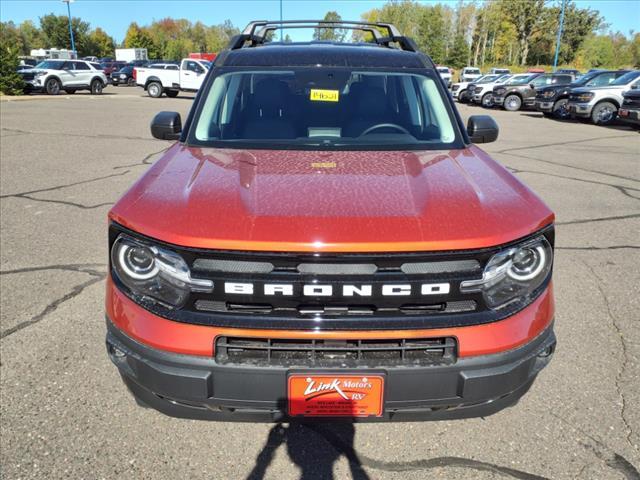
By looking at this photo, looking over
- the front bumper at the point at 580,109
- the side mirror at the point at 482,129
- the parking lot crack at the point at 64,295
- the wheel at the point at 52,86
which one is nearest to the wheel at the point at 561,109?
the front bumper at the point at 580,109

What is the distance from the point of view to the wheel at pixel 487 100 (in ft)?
86.2

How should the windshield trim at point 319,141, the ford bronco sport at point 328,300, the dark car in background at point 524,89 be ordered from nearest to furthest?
the ford bronco sport at point 328,300
the windshield trim at point 319,141
the dark car in background at point 524,89

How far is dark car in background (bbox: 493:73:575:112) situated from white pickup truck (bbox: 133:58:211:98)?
15316 millimetres

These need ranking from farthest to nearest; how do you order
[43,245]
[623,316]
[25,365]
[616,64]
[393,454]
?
1. [616,64]
2. [43,245]
3. [623,316]
4. [25,365]
5. [393,454]

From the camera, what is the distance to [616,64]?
73.3 metres

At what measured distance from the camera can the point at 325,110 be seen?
11.1 ft

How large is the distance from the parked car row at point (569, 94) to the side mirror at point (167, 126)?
15.7 meters

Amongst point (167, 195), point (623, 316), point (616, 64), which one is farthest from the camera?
point (616, 64)

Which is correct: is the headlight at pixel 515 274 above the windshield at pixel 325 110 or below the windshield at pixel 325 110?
below

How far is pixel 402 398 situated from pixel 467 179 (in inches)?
43.6

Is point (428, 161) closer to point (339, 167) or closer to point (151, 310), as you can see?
point (339, 167)

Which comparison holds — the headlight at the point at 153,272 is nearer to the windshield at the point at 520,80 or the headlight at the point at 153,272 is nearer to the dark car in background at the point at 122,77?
the windshield at the point at 520,80

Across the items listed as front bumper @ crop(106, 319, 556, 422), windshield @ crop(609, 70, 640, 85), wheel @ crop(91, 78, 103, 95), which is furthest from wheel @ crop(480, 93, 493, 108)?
front bumper @ crop(106, 319, 556, 422)

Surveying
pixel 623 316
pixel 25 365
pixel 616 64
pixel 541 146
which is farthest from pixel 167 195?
pixel 616 64
